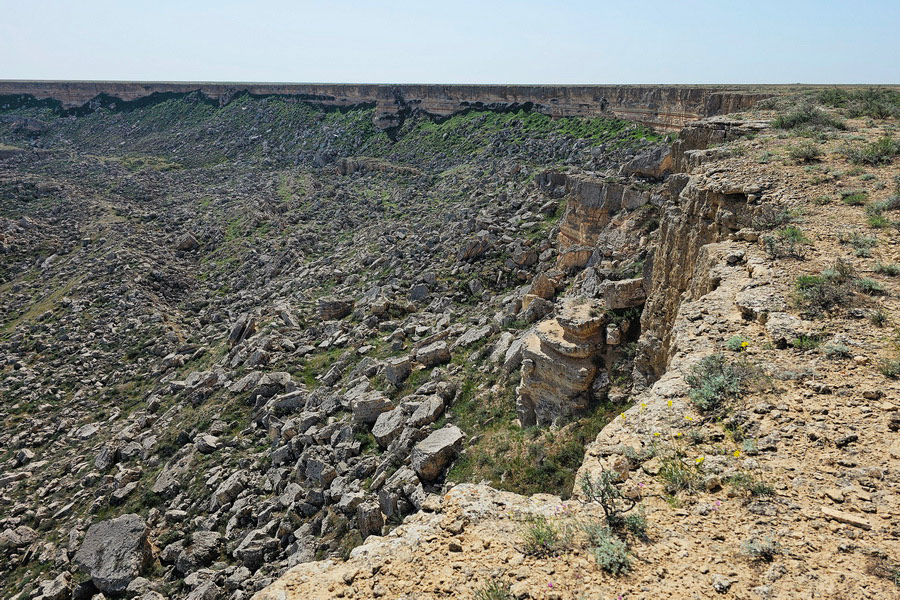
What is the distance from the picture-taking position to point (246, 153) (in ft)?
162

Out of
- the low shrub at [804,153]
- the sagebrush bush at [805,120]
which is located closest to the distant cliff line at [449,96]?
the sagebrush bush at [805,120]

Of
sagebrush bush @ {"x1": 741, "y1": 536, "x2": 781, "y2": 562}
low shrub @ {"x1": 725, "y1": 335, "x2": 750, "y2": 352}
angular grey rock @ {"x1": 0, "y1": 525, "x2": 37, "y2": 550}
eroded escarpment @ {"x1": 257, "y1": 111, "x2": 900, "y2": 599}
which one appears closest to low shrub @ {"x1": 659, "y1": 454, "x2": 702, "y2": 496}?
eroded escarpment @ {"x1": 257, "y1": 111, "x2": 900, "y2": 599}

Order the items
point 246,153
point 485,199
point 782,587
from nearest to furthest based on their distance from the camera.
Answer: point 782,587 → point 485,199 → point 246,153

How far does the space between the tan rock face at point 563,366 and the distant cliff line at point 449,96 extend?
57.2 ft

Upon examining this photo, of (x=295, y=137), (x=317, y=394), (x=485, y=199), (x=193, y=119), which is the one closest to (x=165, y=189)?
(x=295, y=137)

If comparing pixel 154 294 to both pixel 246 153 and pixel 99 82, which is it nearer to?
pixel 246 153

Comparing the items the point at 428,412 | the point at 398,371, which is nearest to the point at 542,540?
the point at 428,412

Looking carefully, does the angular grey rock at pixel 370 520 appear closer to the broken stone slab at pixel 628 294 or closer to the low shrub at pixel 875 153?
the broken stone slab at pixel 628 294

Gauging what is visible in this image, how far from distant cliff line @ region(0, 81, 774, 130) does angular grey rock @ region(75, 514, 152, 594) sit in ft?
93.0

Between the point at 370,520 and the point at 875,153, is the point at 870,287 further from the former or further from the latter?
the point at 370,520

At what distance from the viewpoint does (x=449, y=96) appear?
4675 cm

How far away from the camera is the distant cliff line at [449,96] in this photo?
2727cm

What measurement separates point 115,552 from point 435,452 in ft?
29.1

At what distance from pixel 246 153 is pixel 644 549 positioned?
176ft
